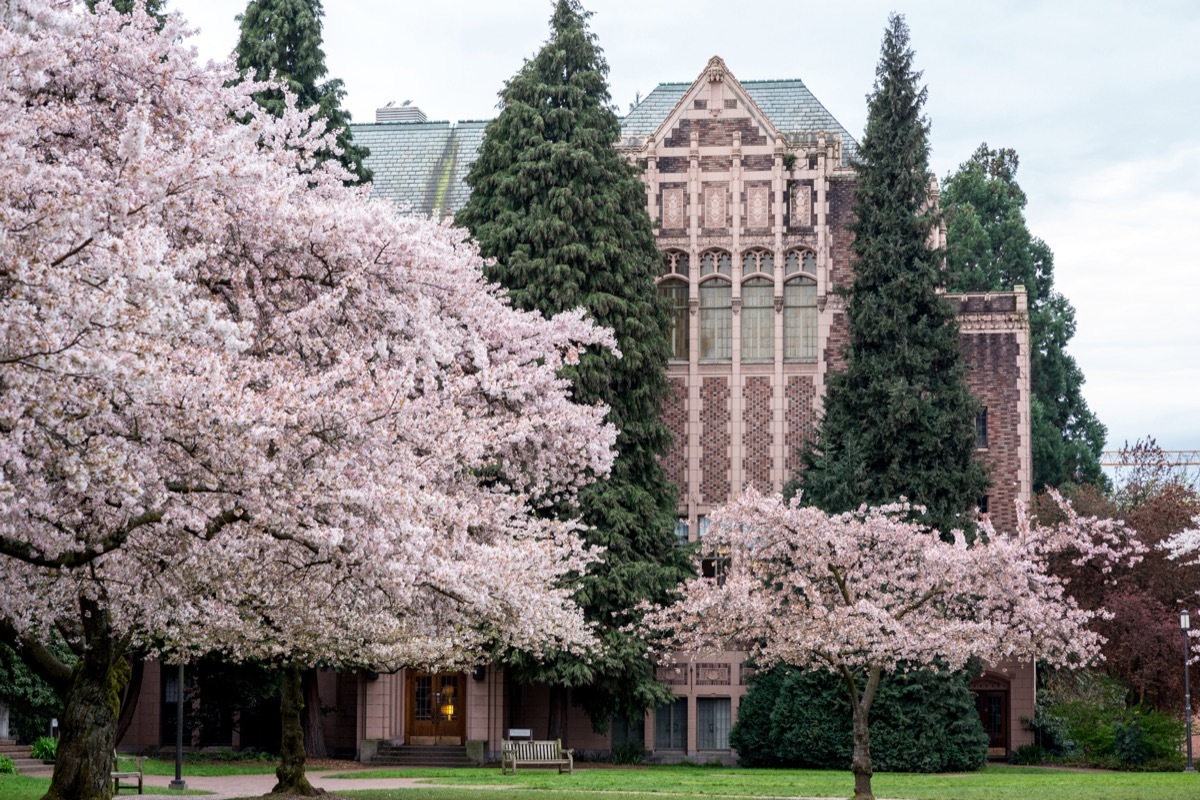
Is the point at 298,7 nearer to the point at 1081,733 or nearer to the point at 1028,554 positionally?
the point at 1028,554

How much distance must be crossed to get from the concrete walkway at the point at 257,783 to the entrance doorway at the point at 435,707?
6054mm

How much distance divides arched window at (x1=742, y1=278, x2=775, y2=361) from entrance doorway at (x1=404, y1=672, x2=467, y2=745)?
37.5ft

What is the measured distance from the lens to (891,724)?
35.8 m

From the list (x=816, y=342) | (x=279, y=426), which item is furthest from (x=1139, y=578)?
(x=279, y=426)

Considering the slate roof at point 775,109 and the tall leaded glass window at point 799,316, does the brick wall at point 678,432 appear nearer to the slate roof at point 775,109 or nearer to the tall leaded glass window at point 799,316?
the tall leaded glass window at point 799,316

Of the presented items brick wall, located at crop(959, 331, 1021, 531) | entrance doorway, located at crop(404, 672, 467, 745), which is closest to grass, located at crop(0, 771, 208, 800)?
entrance doorway, located at crop(404, 672, 467, 745)

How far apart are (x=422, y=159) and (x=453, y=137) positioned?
1397mm

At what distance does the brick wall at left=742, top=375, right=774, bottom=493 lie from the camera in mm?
41031

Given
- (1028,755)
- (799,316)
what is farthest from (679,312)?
(1028,755)

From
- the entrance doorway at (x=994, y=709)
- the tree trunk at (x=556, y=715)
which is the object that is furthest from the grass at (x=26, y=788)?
the entrance doorway at (x=994, y=709)

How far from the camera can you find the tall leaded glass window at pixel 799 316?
1636 inches

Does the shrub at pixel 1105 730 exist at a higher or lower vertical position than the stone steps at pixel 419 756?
higher

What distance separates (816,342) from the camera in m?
41.4

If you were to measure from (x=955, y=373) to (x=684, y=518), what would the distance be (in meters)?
8.06
